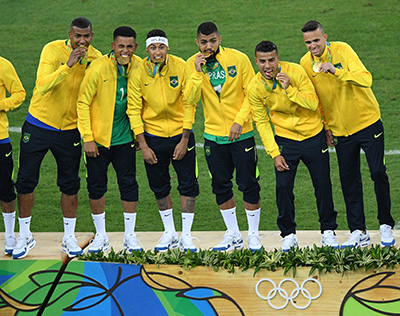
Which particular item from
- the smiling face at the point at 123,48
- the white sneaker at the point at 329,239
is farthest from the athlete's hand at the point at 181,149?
the white sneaker at the point at 329,239

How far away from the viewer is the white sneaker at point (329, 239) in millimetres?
7023

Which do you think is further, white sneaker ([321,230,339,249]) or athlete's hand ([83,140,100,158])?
athlete's hand ([83,140,100,158])

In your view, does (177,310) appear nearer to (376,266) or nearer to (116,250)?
(116,250)

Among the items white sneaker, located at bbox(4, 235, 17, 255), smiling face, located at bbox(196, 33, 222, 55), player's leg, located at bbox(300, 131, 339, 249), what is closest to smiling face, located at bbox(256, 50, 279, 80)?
smiling face, located at bbox(196, 33, 222, 55)

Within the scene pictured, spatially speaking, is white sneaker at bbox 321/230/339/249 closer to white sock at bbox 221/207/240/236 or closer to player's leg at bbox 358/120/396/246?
player's leg at bbox 358/120/396/246

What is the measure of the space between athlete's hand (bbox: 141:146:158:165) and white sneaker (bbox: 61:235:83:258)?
43.5 inches

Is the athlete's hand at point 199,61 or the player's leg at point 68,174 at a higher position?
the athlete's hand at point 199,61

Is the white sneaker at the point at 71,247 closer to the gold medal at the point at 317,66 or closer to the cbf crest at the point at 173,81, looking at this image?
the cbf crest at the point at 173,81

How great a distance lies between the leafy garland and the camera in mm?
6566

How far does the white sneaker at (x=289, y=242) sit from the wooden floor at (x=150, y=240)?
10.9 inches

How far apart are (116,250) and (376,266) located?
2.58 metres


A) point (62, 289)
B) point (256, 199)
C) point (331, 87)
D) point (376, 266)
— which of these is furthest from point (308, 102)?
point (62, 289)

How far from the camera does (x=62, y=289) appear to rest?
694cm

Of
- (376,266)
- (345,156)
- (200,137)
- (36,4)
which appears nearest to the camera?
(376,266)
